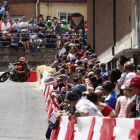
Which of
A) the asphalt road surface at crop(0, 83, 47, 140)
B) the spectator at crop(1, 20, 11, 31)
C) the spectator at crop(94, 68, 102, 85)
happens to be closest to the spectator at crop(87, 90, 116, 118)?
the spectator at crop(94, 68, 102, 85)

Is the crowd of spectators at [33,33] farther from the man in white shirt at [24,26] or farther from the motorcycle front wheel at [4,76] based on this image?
the motorcycle front wheel at [4,76]

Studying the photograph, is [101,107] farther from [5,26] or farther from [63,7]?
[63,7]

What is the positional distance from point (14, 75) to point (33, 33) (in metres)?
6.59

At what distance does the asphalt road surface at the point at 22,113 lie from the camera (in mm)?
12061

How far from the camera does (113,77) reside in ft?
32.9

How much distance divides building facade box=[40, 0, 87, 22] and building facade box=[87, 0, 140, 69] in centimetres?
1304

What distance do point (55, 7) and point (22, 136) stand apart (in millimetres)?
28081

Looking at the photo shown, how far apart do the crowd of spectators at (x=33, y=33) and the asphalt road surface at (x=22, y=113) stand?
8206mm

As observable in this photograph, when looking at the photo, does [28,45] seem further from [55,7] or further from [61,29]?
[55,7]

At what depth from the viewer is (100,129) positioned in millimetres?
6988

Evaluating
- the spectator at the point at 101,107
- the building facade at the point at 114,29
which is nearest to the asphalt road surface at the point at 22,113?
the building facade at the point at 114,29

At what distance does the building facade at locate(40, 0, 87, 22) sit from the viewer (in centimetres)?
3847

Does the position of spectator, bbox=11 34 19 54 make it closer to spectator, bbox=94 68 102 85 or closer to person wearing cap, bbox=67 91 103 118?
spectator, bbox=94 68 102 85

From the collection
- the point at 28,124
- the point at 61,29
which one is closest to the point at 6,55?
the point at 61,29
